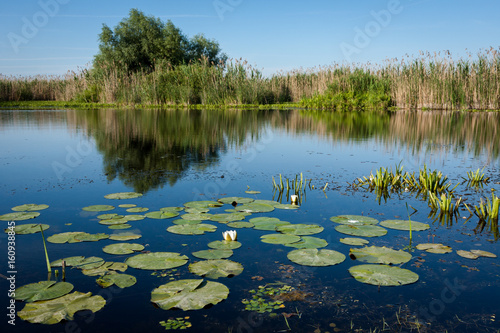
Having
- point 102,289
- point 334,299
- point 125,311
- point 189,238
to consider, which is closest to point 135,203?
point 189,238

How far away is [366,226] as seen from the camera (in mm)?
4746

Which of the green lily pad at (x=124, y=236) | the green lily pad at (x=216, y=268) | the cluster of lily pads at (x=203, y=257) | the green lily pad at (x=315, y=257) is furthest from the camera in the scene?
the green lily pad at (x=124, y=236)

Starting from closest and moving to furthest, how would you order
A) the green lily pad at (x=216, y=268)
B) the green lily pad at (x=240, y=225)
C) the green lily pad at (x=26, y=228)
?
the green lily pad at (x=216, y=268) < the green lily pad at (x=26, y=228) < the green lily pad at (x=240, y=225)

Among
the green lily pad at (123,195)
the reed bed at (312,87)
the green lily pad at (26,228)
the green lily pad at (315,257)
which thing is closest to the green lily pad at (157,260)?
the green lily pad at (315,257)

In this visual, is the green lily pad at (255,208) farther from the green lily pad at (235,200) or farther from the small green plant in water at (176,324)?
the small green plant in water at (176,324)

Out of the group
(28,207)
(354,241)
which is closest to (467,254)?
(354,241)

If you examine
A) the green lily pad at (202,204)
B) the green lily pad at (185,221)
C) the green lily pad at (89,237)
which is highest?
the green lily pad at (202,204)

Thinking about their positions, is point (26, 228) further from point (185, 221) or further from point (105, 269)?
point (185, 221)

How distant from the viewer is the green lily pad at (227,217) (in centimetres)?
494

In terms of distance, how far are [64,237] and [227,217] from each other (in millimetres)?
1858

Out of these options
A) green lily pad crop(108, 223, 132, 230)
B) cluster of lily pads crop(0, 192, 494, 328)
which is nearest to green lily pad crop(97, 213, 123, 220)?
cluster of lily pads crop(0, 192, 494, 328)

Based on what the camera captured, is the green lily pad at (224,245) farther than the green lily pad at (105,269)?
Yes

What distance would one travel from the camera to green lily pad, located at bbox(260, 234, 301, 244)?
13.8ft

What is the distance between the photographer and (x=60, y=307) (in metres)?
2.86
